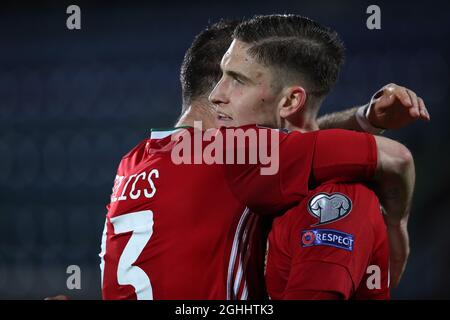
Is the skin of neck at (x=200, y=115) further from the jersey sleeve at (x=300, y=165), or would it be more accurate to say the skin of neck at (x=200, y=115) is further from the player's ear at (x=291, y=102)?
the jersey sleeve at (x=300, y=165)

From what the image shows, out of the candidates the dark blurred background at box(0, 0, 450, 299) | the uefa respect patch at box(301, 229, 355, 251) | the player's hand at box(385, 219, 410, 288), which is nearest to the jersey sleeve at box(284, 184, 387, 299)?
the uefa respect patch at box(301, 229, 355, 251)

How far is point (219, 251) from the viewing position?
1803mm

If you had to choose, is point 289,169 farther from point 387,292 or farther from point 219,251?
point 387,292

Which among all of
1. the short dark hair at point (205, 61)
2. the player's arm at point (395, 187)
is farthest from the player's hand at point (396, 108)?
the short dark hair at point (205, 61)

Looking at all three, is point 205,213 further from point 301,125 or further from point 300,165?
point 301,125

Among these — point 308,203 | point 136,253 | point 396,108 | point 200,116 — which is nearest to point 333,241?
point 308,203

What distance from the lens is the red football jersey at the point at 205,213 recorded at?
Answer: 1.72 metres

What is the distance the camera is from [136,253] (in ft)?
6.14

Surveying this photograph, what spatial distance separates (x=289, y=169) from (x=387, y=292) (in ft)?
1.52

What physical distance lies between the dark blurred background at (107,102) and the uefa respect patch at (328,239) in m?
3.02

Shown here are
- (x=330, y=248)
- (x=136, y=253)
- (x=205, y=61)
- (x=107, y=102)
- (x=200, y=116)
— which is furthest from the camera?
(x=107, y=102)

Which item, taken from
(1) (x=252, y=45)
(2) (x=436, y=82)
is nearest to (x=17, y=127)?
(2) (x=436, y=82)

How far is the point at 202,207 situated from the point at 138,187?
0.22m
